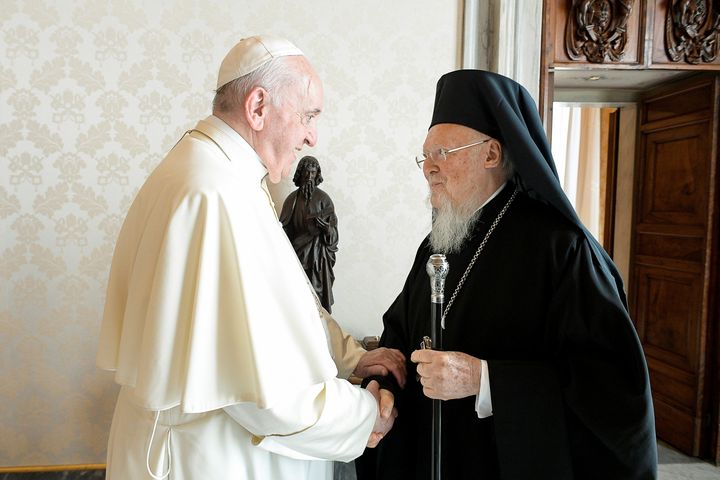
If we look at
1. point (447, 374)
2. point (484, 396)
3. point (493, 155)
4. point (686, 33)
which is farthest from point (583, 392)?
point (686, 33)

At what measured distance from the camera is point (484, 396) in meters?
1.68

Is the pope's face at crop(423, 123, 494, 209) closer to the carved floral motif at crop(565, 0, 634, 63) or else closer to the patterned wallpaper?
the patterned wallpaper

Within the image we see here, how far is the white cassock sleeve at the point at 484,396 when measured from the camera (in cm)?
167

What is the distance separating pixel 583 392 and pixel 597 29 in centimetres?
290

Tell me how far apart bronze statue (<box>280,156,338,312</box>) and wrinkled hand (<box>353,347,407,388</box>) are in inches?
48.1

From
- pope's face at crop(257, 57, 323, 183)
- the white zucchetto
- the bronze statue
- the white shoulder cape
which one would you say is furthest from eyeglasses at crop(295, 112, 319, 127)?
the bronze statue

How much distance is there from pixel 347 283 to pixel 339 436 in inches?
87.0

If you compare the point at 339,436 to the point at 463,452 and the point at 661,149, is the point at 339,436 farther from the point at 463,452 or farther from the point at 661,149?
the point at 661,149

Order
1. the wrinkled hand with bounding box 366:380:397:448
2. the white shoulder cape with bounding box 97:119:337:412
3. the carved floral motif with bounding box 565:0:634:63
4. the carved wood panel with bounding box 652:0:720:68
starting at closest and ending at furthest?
1. the white shoulder cape with bounding box 97:119:337:412
2. the wrinkled hand with bounding box 366:380:397:448
3. the carved floral motif with bounding box 565:0:634:63
4. the carved wood panel with bounding box 652:0:720:68

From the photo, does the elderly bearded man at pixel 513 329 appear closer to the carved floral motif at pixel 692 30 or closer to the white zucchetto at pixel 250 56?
the white zucchetto at pixel 250 56

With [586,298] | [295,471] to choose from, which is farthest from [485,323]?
[295,471]

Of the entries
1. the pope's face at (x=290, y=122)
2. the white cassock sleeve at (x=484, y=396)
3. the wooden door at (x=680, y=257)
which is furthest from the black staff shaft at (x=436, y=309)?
the wooden door at (x=680, y=257)

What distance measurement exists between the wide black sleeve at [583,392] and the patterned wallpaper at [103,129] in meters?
2.13

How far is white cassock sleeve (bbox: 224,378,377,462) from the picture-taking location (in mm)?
1420
